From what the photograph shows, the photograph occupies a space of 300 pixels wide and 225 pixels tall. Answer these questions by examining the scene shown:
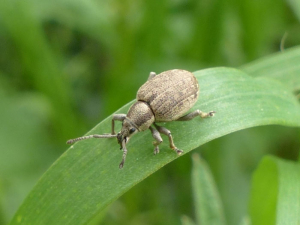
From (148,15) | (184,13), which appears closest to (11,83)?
(148,15)

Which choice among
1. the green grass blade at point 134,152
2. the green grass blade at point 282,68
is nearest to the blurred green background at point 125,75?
the green grass blade at point 282,68

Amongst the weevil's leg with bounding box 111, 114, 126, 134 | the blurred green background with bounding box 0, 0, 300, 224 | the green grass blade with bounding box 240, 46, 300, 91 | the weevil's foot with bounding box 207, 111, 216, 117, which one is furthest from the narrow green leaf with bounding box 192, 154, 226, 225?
the blurred green background with bounding box 0, 0, 300, 224

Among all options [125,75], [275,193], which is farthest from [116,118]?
[125,75]

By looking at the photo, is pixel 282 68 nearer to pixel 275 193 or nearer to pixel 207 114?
pixel 207 114

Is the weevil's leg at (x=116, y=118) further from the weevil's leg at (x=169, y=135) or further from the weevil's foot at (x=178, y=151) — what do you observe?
the weevil's foot at (x=178, y=151)

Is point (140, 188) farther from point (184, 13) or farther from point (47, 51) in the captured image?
point (184, 13)

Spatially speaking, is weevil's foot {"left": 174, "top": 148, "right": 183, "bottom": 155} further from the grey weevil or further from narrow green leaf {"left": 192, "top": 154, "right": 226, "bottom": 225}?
narrow green leaf {"left": 192, "top": 154, "right": 226, "bottom": 225}
